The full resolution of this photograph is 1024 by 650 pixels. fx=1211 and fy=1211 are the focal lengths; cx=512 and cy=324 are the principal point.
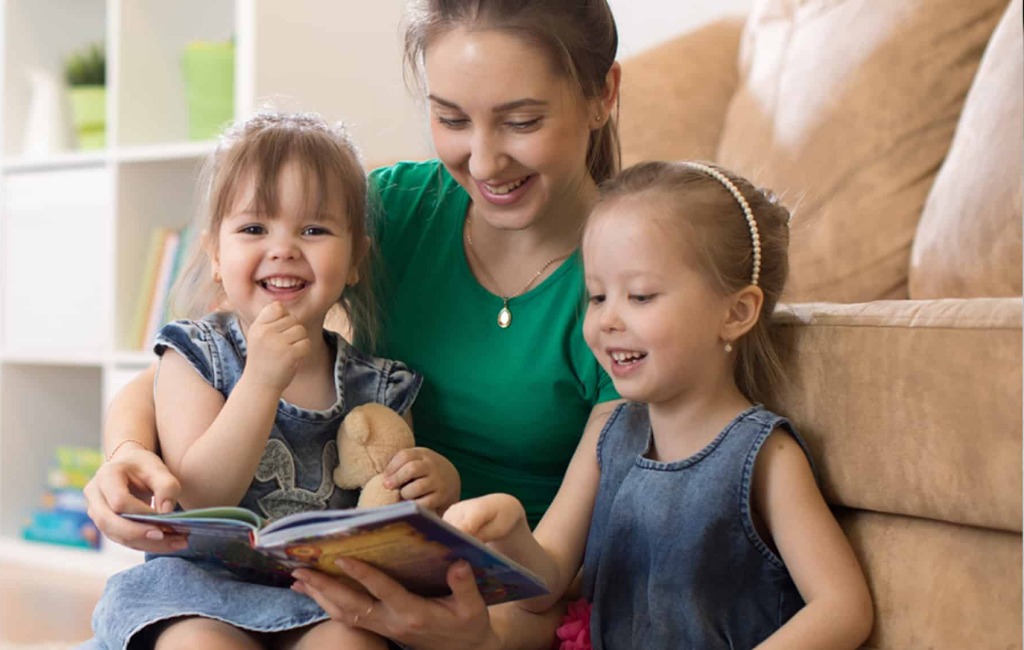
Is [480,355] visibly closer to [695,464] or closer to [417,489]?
[417,489]

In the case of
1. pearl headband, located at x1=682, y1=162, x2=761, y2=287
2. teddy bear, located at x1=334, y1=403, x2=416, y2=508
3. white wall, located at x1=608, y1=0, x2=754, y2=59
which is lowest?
teddy bear, located at x1=334, y1=403, x2=416, y2=508

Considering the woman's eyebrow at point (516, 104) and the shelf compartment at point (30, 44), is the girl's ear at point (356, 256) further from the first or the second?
the shelf compartment at point (30, 44)

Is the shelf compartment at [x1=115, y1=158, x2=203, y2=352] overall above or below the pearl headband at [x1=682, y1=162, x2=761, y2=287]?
below

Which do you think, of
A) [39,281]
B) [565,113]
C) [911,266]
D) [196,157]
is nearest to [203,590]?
[565,113]

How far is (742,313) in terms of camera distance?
123cm

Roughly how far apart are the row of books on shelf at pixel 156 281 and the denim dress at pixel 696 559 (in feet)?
5.83

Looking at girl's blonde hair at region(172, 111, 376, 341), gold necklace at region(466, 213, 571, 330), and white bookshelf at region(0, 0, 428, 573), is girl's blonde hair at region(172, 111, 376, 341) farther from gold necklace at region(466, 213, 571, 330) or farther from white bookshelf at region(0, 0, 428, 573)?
white bookshelf at region(0, 0, 428, 573)

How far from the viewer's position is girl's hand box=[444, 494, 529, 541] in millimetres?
1068

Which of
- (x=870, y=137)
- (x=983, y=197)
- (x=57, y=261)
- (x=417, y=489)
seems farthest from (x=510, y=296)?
(x=57, y=261)

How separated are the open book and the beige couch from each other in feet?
1.11

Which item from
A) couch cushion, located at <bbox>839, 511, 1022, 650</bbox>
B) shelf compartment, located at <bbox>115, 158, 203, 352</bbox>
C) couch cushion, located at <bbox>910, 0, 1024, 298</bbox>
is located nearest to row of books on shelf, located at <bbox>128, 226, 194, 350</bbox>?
shelf compartment, located at <bbox>115, 158, 203, 352</bbox>

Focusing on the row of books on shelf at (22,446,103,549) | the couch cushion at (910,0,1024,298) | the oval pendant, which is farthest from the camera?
the row of books on shelf at (22,446,103,549)

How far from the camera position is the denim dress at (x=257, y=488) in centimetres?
117

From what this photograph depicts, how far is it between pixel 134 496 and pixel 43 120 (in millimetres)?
2150
